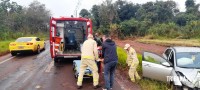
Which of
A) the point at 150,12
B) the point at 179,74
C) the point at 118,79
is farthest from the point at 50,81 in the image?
the point at 150,12

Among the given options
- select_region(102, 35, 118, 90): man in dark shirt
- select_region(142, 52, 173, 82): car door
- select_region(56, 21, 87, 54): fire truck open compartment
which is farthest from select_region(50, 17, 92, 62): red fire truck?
select_region(102, 35, 118, 90): man in dark shirt

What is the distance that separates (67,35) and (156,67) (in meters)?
8.18

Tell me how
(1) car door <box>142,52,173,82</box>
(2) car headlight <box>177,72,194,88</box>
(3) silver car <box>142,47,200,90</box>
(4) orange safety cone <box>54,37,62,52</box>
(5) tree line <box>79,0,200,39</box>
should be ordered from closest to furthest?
(2) car headlight <box>177,72,194,88</box> < (3) silver car <box>142,47,200,90</box> < (1) car door <box>142,52,173,82</box> < (4) orange safety cone <box>54,37,62,52</box> < (5) tree line <box>79,0,200,39</box>

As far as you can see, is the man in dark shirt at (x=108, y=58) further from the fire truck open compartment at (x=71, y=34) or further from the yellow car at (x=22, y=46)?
the yellow car at (x=22, y=46)

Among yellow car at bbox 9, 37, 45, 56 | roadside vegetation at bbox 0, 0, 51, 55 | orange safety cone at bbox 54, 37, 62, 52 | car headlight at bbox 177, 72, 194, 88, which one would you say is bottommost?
car headlight at bbox 177, 72, 194, 88

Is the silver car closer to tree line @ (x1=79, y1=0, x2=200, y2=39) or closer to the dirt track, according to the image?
the dirt track

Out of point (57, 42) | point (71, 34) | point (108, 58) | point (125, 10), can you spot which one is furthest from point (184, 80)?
point (125, 10)

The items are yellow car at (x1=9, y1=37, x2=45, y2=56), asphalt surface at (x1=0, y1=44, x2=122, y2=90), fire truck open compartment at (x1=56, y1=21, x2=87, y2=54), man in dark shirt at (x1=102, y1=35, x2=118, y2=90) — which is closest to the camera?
man in dark shirt at (x1=102, y1=35, x2=118, y2=90)

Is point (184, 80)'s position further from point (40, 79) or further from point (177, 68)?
point (40, 79)

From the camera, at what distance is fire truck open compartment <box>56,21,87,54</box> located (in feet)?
54.4

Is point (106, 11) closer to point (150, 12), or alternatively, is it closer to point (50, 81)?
point (150, 12)

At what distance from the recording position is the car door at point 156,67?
9.77 meters

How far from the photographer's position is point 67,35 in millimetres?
17312

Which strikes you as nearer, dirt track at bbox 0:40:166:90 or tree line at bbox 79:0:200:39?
dirt track at bbox 0:40:166:90
